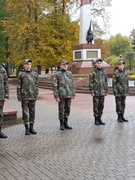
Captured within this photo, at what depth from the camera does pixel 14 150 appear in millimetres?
6055

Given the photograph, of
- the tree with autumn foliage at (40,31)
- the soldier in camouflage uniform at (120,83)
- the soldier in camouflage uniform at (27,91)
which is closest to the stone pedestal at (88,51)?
the tree with autumn foliage at (40,31)

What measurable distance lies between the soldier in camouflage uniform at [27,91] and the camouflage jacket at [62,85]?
575mm

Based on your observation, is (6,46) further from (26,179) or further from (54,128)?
(26,179)

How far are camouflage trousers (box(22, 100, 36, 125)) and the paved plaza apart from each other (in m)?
0.36

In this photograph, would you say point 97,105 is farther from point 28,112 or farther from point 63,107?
point 28,112

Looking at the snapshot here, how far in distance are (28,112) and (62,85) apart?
1.10 meters

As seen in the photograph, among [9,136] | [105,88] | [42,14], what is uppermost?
[42,14]

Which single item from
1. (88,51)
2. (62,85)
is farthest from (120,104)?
(88,51)

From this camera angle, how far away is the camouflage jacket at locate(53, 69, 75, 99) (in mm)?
7957

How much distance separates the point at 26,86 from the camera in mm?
7543

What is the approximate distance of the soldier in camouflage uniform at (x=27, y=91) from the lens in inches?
296

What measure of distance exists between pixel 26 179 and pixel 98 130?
3644 millimetres

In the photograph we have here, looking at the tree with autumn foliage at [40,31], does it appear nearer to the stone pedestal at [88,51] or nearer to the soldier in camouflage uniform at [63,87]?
the stone pedestal at [88,51]

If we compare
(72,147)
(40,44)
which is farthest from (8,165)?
(40,44)
